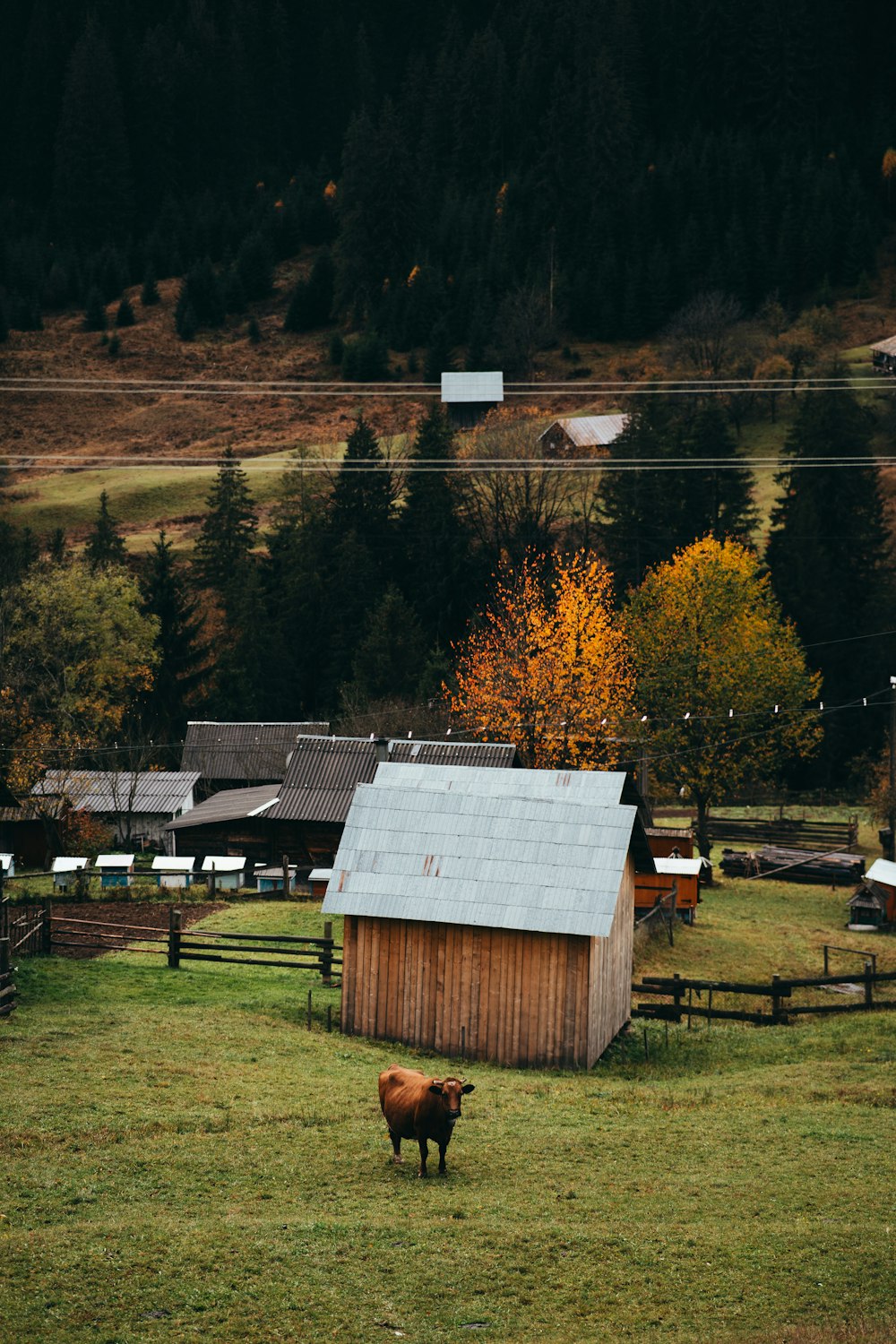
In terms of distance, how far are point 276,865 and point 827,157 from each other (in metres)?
130

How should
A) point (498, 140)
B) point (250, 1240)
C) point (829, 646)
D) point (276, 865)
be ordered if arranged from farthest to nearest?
point (498, 140) < point (829, 646) < point (276, 865) < point (250, 1240)

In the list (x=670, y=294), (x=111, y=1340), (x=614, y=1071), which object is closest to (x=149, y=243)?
(x=670, y=294)

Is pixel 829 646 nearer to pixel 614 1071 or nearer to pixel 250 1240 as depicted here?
pixel 614 1071

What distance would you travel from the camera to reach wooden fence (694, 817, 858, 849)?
5750 centimetres

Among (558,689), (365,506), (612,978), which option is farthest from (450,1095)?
(365,506)

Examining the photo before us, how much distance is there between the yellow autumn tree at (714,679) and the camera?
56.0m

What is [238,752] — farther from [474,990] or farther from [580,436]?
[580,436]

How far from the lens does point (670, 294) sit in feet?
433

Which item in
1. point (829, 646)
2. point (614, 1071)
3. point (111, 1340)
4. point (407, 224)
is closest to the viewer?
point (111, 1340)

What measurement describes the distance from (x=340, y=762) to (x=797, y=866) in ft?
56.2

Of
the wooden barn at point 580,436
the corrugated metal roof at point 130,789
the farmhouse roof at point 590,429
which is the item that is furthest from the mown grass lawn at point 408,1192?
the farmhouse roof at point 590,429

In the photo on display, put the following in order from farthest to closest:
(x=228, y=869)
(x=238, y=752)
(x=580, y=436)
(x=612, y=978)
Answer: (x=580, y=436)
(x=238, y=752)
(x=228, y=869)
(x=612, y=978)

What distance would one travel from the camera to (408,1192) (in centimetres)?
1677

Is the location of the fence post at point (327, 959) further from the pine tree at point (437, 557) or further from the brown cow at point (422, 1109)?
the pine tree at point (437, 557)
